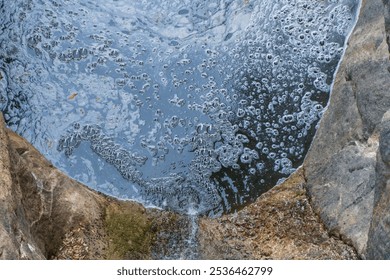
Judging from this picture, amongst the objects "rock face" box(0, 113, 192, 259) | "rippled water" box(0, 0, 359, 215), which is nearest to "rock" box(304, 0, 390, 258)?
"rippled water" box(0, 0, 359, 215)

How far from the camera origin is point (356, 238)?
335cm

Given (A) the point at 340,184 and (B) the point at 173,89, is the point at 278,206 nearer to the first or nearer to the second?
(A) the point at 340,184

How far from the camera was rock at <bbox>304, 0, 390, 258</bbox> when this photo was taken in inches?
132

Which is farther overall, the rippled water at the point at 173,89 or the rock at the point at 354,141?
the rippled water at the point at 173,89

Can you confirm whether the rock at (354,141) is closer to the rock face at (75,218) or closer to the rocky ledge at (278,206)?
the rocky ledge at (278,206)

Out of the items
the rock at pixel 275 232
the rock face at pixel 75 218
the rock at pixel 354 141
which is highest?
the rock at pixel 354 141

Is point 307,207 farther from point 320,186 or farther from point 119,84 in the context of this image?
point 119,84

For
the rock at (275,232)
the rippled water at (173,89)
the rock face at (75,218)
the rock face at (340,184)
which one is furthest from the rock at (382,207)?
the rock face at (75,218)

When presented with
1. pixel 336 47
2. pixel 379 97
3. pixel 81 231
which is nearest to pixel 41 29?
pixel 81 231

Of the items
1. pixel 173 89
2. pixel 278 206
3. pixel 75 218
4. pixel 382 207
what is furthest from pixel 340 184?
pixel 75 218

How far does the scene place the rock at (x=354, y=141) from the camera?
11.0ft

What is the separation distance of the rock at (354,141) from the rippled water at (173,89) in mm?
356

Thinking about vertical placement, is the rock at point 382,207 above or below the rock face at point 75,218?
above
